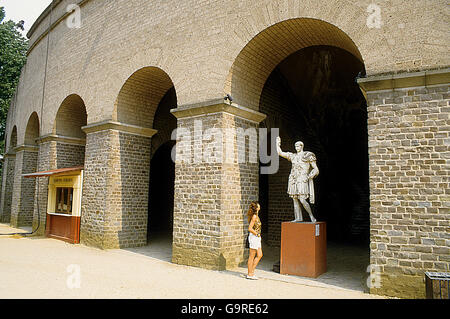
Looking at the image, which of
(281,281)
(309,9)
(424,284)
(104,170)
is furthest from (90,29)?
(424,284)

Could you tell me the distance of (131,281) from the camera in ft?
21.4

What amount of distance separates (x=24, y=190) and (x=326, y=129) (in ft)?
46.0

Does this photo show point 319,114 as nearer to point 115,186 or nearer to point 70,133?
point 115,186

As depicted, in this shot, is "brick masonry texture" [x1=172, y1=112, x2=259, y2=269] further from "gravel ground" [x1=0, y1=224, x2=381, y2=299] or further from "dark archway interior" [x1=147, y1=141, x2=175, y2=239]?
"dark archway interior" [x1=147, y1=141, x2=175, y2=239]

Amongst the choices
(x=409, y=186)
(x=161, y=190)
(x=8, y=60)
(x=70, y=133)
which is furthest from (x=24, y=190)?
(x=409, y=186)

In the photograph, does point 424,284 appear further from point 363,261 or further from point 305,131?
point 305,131

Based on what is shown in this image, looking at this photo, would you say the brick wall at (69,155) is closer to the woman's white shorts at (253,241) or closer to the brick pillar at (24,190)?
the brick pillar at (24,190)

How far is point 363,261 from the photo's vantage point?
920cm

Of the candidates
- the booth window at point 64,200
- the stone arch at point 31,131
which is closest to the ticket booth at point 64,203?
the booth window at point 64,200

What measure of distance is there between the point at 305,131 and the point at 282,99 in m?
1.62

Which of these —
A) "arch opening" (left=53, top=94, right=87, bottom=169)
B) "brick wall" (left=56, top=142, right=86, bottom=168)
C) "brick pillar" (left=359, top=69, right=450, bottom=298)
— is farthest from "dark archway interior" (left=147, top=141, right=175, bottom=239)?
"brick pillar" (left=359, top=69, right=450, bottom=298)

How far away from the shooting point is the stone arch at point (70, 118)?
45.0 feet

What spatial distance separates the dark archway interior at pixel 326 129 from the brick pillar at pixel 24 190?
11.1 meters

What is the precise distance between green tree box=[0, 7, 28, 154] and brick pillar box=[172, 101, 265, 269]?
19193mm
